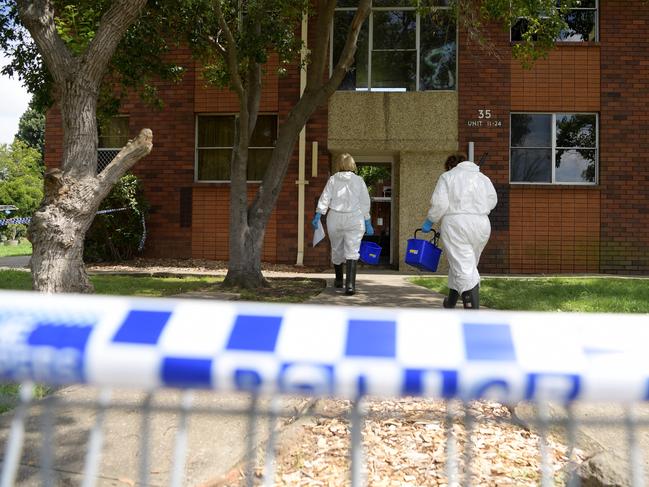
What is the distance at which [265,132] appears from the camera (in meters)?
14.7

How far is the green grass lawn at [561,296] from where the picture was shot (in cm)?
712

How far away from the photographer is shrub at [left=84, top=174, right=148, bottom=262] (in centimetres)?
1394

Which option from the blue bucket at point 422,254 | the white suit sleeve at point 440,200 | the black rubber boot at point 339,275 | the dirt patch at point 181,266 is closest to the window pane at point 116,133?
the dirt patch at point 181,266

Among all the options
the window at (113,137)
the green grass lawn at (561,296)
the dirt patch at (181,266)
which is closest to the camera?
the green grass lawn at (561,296)

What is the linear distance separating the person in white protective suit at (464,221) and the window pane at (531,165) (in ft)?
26.9

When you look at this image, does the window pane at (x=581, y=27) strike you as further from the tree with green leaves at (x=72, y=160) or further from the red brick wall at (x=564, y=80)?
the tree with green leaves at (x=72, y=160)

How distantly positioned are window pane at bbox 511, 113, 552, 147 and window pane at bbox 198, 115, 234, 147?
22.0ft

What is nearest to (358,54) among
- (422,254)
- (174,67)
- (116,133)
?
(174,67)

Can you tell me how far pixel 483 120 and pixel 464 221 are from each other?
8.31 m

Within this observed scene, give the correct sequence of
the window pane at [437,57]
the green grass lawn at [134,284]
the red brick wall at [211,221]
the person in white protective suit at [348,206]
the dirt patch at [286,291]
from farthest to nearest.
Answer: the red brick wall at [211,221] → the window pane at [437,57] → the person in white protective suit at [348,206] → the green grass lawn at [134,284] → the dirt patch at [286,291]

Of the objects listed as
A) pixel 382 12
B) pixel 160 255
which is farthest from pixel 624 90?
pixel 160 255

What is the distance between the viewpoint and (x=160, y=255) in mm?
14844

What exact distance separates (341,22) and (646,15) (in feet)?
22.8

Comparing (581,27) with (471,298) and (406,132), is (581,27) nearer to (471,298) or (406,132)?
(406,132)
